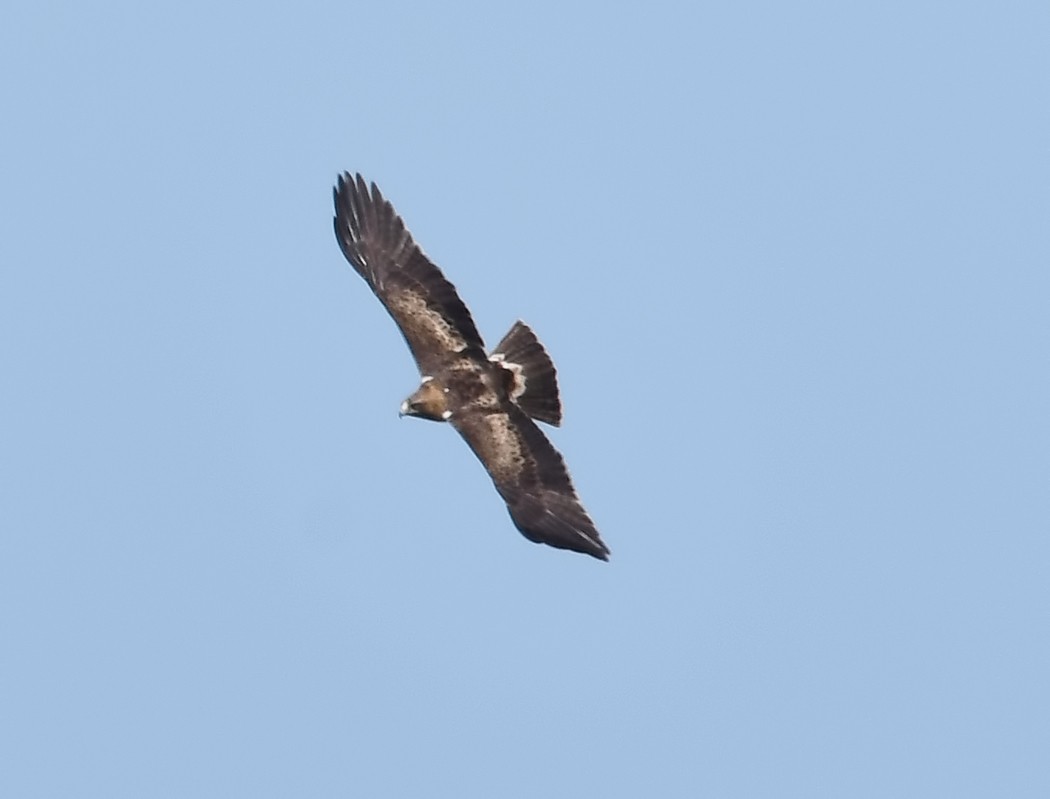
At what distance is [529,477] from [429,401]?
1.14 m

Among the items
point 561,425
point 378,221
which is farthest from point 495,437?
point 378,221

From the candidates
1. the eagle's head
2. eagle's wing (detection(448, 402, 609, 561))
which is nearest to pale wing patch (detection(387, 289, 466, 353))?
the eagle's head

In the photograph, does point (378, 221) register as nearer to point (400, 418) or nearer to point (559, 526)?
point (400, 418)

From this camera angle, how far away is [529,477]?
36.1ft

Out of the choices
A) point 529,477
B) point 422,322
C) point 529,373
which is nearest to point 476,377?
point 529,373

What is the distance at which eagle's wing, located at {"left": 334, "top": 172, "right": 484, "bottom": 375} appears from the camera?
10.8 m

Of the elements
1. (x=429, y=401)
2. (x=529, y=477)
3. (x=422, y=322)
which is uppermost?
(x=422, y=322)

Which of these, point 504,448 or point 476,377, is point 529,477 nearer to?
point 504,448

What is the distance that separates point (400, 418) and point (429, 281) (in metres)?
1.32

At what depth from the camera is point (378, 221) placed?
11.0 m

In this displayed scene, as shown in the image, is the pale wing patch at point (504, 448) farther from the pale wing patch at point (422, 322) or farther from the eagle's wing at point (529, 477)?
the pale wing patch at point (422, 322)

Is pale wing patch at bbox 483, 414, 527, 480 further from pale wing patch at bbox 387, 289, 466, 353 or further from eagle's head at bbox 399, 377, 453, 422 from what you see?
pale wing patch at bbox 387, 289, 466, 353

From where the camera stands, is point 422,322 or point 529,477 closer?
point 422,322

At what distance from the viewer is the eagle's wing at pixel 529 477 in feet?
35.6
